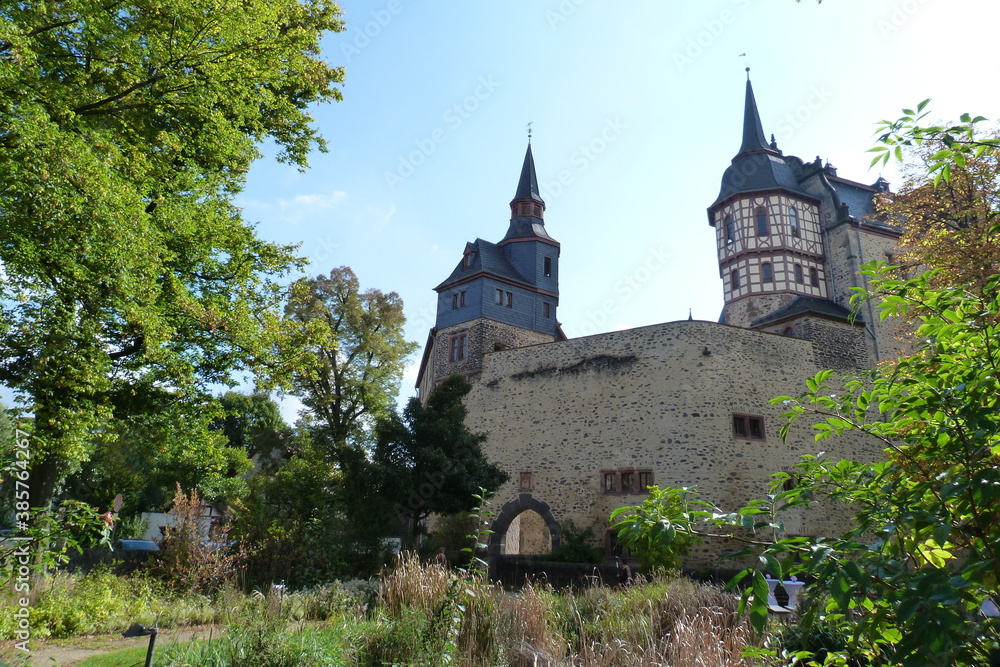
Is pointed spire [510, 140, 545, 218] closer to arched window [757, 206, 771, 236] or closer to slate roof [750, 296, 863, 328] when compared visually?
arched window [757, 206, 771, 236]

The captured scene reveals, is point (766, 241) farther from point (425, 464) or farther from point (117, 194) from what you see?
point (117, 194)

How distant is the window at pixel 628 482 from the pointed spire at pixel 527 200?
48.6ft

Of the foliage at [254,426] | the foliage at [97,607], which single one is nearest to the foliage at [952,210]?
the foliage at [97,607]

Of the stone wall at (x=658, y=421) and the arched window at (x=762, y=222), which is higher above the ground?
the arched window at (x=762, y=222)

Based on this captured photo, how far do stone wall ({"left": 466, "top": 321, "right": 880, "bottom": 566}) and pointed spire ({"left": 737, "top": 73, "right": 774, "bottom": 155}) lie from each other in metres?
10.6

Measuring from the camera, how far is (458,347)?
82.2ft

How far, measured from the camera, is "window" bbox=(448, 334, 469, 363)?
24728 mm

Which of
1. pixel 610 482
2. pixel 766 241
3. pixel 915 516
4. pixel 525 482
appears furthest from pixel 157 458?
pixel 766 241

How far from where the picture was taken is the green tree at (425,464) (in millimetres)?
15258

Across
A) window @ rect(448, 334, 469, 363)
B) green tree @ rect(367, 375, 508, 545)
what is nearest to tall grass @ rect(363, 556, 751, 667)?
green tree @ rect(367, 375, 508, 545)

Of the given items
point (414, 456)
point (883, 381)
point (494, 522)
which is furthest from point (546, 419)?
point (883, 381)

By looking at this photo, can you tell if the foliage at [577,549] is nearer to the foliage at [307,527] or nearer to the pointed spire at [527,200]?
the foliage at [307,527]

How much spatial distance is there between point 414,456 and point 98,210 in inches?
419

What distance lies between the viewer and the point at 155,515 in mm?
29391
